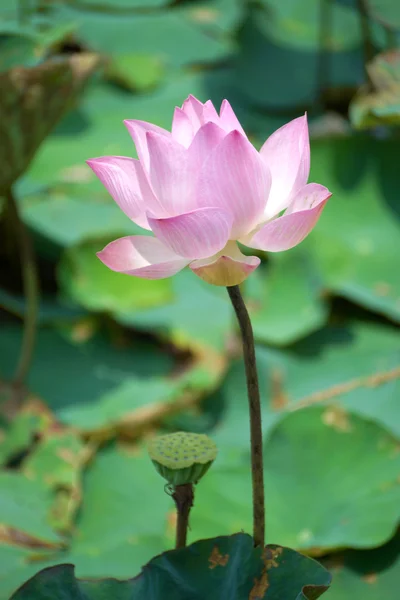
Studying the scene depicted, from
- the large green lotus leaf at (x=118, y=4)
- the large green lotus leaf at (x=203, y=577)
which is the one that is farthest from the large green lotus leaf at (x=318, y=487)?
the large green lotus leaf at (x=118, y=4)

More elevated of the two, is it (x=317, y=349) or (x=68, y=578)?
(x=68, y=578)

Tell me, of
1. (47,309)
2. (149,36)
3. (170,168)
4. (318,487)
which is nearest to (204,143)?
(170,168)

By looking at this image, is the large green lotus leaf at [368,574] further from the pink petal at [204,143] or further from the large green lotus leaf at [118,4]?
the large green lotus leaf at [118,4]

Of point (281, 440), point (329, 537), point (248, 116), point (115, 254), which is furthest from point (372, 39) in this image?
point (115, 254)

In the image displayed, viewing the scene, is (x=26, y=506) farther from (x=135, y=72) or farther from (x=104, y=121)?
(x=135, y=72)

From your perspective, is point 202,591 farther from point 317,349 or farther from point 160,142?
point 317,349

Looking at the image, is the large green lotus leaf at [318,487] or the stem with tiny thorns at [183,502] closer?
the stem with tiny thorns at [183,502]

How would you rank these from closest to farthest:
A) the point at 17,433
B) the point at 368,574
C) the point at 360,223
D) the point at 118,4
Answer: the point at 368,574 < the point at 17,433 < the point at 360,223 < the point at 118,4
